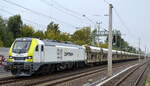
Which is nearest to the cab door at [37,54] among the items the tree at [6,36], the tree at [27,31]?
the tree at [27,31]

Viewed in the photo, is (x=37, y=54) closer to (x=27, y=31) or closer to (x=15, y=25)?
(x=27, y=31)

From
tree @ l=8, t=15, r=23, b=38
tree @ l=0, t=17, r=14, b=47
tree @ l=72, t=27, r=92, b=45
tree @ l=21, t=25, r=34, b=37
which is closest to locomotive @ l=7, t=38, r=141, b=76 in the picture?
tree @ l=21, t=25, r=34, b=37

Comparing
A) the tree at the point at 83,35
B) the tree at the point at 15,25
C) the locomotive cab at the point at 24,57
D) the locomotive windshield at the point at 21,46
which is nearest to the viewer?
the locomotive cab at the point at 24,57

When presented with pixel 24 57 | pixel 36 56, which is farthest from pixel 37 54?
pixel 24 57

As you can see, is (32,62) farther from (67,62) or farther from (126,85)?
(67,62)

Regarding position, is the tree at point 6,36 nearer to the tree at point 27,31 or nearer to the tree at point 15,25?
the tree at point 15,25

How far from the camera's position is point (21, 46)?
935 inches

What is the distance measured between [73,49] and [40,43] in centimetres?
1023

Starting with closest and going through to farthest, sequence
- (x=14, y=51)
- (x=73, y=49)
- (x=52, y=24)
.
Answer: (x=14, y=51) → (x=73, y=49) → (x=52, y=24)

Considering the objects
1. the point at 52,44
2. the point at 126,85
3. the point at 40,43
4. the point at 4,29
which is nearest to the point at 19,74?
the point at 40,43

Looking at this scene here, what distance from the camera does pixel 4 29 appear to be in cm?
7275

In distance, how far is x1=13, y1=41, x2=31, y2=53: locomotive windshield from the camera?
23.3 metres

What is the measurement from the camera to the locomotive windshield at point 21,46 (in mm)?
23334

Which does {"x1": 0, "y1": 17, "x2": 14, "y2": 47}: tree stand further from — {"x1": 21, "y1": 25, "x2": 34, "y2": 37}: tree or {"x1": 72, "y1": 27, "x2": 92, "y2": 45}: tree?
{"x1": 72, "y1": 27, "x2": 92, "y2": 45}: tree
